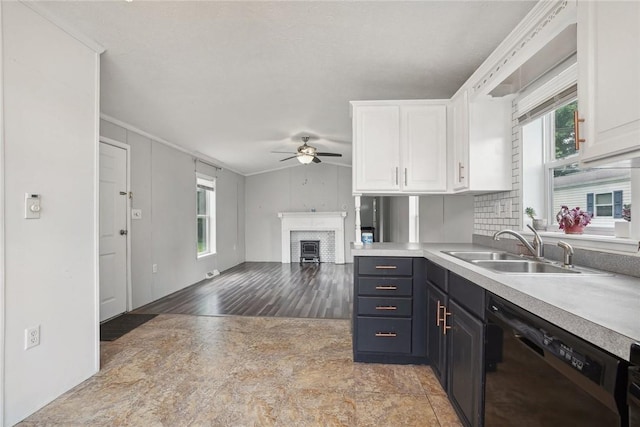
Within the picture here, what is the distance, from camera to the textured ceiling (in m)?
1.84

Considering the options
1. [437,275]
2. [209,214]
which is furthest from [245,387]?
[209,214]

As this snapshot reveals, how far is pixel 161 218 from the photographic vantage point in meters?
4.31

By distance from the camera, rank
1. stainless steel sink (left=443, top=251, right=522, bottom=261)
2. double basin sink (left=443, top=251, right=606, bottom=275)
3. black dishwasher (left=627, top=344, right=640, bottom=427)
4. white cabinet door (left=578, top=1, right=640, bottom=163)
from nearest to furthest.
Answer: black dishwasher (left=627, top=344, right=640, bottom=427) < white cabinet door (left=578, top=1, right=640, bottom=163) < double basin sink (left=443, top=251, right=606, bottom=275) < stainless steel sink (left=443, top=251, right=522, bottom=261)

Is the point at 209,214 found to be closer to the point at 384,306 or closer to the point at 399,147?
the point at 399,147

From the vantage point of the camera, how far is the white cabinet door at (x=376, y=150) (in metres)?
2.61

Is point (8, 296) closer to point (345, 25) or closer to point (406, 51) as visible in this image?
point (345, 25)

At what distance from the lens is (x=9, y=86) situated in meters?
1.63

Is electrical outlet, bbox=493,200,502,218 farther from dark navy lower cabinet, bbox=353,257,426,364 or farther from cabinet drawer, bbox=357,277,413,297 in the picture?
cabinet drawer, bbox=357,277,413,297

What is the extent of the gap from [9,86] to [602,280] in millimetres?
2989

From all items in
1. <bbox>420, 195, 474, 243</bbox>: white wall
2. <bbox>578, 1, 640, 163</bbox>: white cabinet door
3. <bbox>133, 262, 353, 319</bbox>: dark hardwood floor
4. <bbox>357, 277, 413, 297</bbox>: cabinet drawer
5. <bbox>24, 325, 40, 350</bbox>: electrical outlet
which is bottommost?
<bbox>133, 262, 353, 319</bbox>: dark hardwood floor

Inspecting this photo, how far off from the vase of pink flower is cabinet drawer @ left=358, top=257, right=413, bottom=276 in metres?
0.95

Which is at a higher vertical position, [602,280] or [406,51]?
[406,51]

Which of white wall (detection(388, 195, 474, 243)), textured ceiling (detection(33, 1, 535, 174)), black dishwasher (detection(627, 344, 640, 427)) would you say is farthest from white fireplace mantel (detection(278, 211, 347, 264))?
black dishwasher (detection(627, 344, 640, 427))

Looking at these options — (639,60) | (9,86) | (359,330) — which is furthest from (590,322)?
(9,86)
